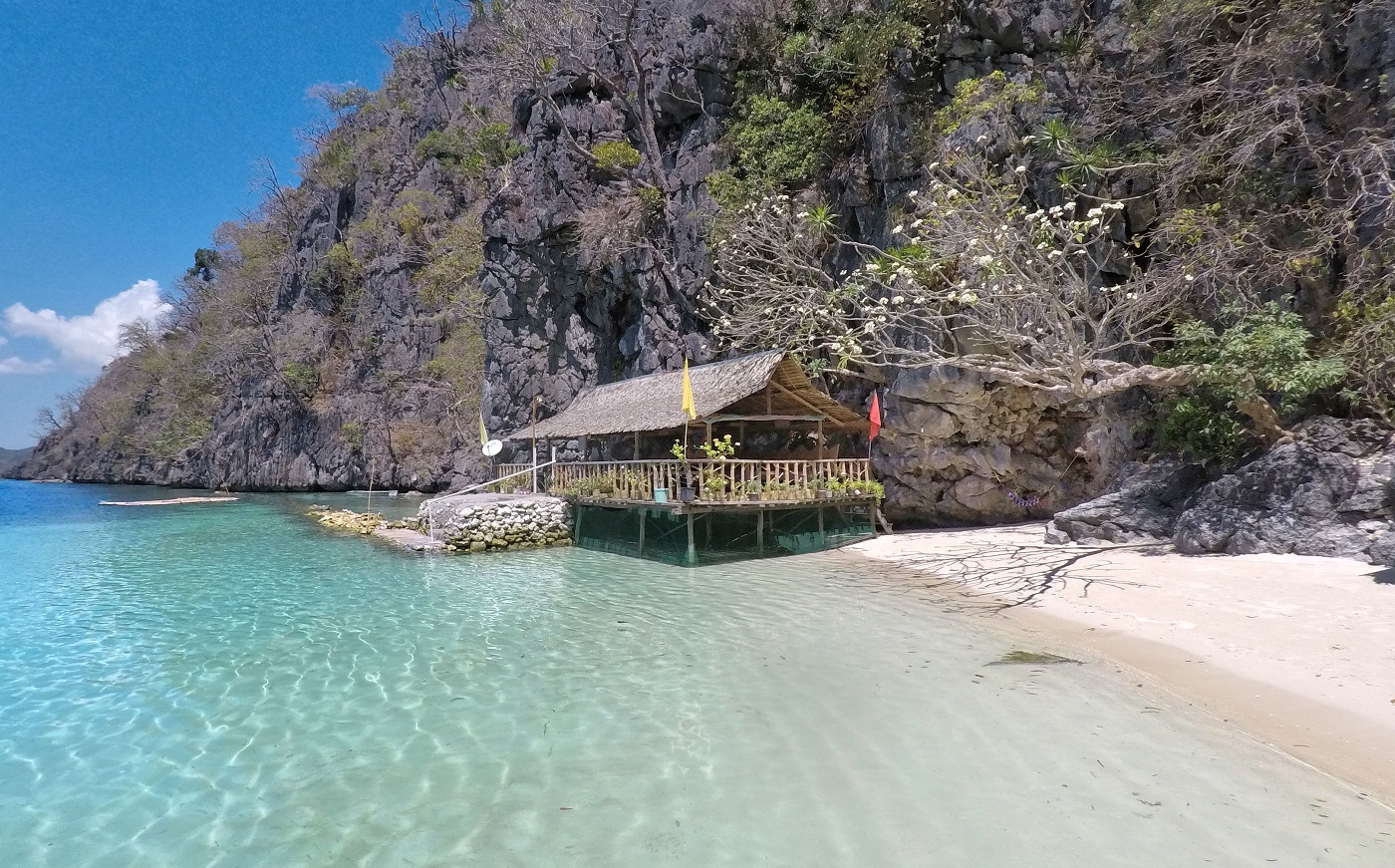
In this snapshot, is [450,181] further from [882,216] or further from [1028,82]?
[1028,82]

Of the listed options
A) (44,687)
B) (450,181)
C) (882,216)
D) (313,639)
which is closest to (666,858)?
(313,639)

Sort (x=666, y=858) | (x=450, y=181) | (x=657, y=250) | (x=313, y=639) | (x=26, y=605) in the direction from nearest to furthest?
(x=666, y=858), (x=313, y=639), (x=26, y=605), (x=657, y=250), (x=450, y=181)

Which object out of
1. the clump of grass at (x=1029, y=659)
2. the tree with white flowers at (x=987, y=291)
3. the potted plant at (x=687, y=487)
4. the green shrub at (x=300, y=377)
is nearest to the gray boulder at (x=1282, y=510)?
the tree with white flowers at (x=987, y=291)

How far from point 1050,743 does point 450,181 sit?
43058mm

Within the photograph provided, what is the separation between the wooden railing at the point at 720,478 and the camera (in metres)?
14.7

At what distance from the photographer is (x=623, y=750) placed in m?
5.54

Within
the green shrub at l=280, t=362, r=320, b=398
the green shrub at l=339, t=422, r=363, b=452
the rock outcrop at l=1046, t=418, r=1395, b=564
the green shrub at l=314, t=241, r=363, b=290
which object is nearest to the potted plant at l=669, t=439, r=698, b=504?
the rock outcrop at l=1046, t=418, r=1395, b=564

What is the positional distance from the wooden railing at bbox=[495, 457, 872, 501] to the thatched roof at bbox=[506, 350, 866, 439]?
1.08 m

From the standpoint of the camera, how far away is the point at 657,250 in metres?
25.1

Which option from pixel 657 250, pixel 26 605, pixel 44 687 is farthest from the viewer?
pixel 657 250

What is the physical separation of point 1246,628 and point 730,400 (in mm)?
9816

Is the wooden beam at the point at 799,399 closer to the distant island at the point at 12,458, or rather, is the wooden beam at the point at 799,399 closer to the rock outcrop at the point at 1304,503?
the rock outcrop at the point at 1304,503

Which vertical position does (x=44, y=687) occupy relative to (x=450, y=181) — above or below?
below

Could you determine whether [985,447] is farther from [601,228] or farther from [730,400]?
[601,228]
